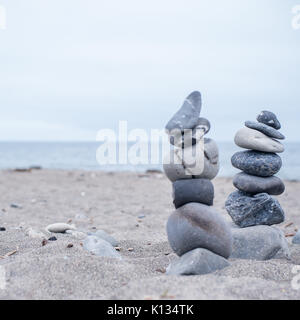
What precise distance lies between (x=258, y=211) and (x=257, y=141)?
94cm

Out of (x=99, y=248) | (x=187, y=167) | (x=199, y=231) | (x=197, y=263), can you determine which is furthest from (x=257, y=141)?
(x=99, y=248)

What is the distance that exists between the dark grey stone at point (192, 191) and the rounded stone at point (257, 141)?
1184 millimetres

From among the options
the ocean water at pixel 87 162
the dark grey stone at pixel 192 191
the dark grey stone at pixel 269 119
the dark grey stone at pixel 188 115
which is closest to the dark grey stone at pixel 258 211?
the dark grey stone at pixel 269 119

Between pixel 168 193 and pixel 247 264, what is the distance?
7788 millimetres

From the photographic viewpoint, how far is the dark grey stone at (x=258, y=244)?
4.88 meters

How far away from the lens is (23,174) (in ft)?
51.7

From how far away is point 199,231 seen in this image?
4.16 m

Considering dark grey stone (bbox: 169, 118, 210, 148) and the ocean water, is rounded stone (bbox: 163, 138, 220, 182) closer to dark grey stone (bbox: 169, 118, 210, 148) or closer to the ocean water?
dark grey stone (bbox: 169, 118, 210, 148)

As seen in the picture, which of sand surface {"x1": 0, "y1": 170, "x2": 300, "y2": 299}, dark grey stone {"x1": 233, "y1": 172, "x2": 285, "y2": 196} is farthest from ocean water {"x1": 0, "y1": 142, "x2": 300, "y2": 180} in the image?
dark grey stone {"x1": 233, "y1": 172, "x2": 285, "y2": 196}

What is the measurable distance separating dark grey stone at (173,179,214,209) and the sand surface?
757 millimetres

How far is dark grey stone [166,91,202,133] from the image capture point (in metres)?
A: 4.22
